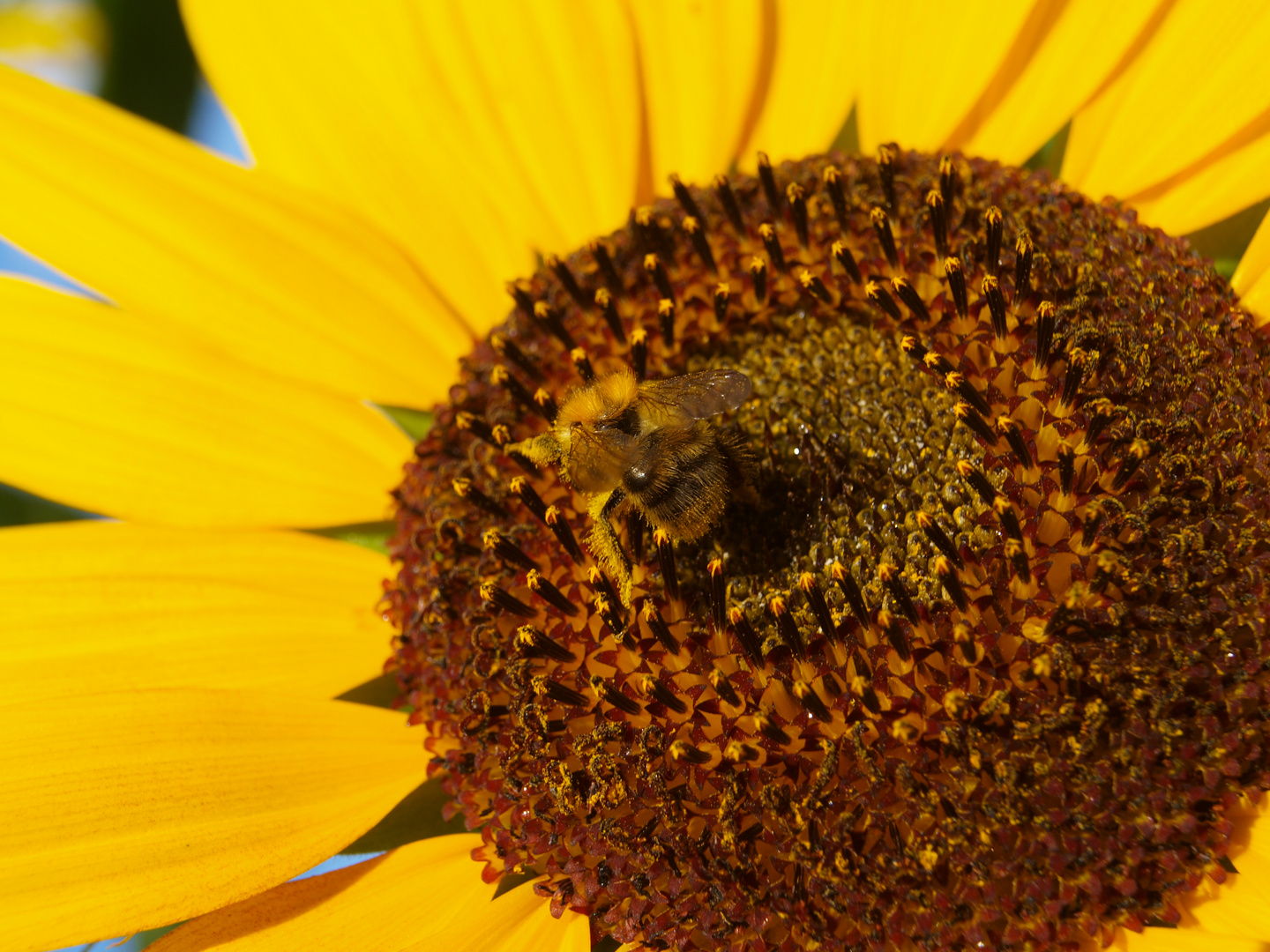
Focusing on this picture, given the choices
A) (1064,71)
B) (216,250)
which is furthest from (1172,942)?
(216,250)

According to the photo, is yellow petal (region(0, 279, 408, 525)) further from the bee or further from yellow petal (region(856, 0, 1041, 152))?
yellow petal (region(856, 0, 1041, 152))

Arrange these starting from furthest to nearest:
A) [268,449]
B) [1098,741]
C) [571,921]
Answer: [268,449] < [571,921] < [1098,741]

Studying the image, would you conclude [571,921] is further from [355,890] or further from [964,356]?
[964,356]

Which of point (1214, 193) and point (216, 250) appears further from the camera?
point (216, 250)

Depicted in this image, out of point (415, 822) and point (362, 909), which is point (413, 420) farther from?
point (362, 909)

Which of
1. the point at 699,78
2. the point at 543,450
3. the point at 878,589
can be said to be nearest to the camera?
the point at 878,589

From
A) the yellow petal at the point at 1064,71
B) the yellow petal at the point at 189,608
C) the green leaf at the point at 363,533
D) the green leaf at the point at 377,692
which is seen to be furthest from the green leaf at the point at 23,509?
the yellow petal at the point at 1064,71

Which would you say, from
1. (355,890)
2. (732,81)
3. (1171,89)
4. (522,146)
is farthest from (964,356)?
(355,890)
